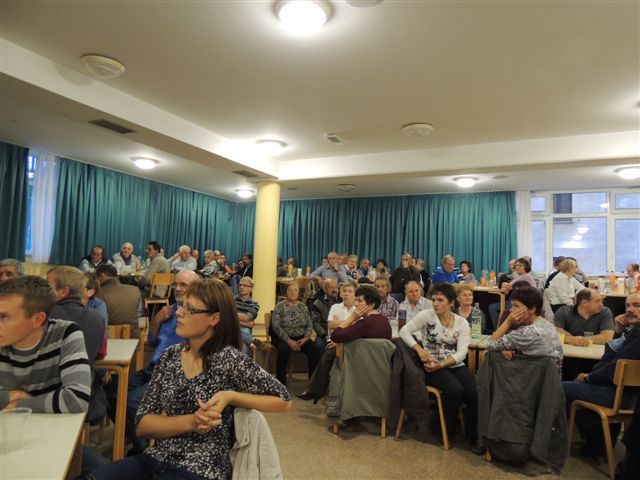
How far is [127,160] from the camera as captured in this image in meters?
7.29

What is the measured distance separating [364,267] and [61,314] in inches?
278

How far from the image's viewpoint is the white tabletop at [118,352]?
8.28 ft

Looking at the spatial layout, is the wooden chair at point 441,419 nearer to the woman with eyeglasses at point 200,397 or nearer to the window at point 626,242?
the woman with eyeglasses at point 200,397

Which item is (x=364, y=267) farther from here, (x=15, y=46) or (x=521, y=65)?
(x=15, y=46)

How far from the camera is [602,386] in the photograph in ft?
9.82

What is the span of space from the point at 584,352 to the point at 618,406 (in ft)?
1.78

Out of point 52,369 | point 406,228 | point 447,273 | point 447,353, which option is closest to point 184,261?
point 447,273

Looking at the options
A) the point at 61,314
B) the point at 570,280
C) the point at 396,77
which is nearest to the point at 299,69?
the point at 396,77

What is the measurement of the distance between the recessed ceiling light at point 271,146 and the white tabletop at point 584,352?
376 cm

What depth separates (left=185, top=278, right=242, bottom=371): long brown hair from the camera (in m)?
1.60

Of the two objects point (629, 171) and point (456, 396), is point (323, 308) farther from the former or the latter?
point (629, 171)

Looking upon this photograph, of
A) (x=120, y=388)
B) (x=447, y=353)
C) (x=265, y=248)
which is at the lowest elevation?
(x=120, y=388)

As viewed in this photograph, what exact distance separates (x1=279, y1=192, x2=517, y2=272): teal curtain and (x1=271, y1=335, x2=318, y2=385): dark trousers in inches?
209

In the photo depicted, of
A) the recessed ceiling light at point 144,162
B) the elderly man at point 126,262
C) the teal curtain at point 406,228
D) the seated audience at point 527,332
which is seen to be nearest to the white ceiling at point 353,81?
the recessed ceiling light at point 144,162
